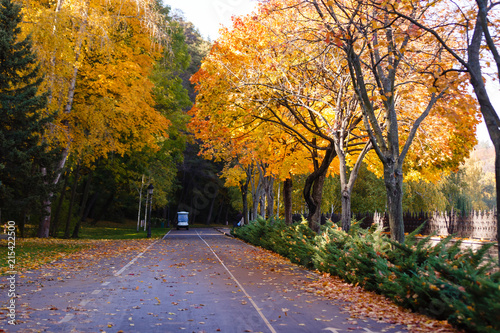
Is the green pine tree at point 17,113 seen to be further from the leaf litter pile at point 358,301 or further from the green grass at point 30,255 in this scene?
the leaf litter pile at point 358,301

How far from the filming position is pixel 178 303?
356 inches

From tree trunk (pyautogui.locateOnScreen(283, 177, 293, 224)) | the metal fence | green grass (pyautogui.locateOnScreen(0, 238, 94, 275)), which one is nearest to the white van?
tree trunk (pyautogui.locateOnScreen(283, 177, 293, 224))

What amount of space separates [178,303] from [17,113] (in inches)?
514

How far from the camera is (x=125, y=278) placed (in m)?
12.5

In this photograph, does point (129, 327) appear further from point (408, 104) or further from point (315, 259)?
point (408, 104)

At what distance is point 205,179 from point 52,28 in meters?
59.9

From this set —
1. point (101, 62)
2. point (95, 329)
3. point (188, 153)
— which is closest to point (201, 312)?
point (95, 329)

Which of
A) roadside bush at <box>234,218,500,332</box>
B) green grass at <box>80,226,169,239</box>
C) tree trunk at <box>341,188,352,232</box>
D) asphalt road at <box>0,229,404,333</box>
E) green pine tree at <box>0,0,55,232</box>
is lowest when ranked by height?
green grass at <box>80,226,169,239</box>

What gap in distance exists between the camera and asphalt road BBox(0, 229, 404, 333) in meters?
7.20

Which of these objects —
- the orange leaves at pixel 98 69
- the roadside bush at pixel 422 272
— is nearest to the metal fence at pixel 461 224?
the roadside bush at pixel 422 272

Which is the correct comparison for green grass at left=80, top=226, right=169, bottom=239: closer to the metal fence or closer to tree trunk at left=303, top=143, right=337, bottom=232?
the metal fence

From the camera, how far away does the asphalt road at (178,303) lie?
23.6 feet

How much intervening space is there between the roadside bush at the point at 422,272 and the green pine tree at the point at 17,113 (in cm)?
1166

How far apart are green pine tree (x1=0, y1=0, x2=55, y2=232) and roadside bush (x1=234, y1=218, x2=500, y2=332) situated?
38.3 feet
